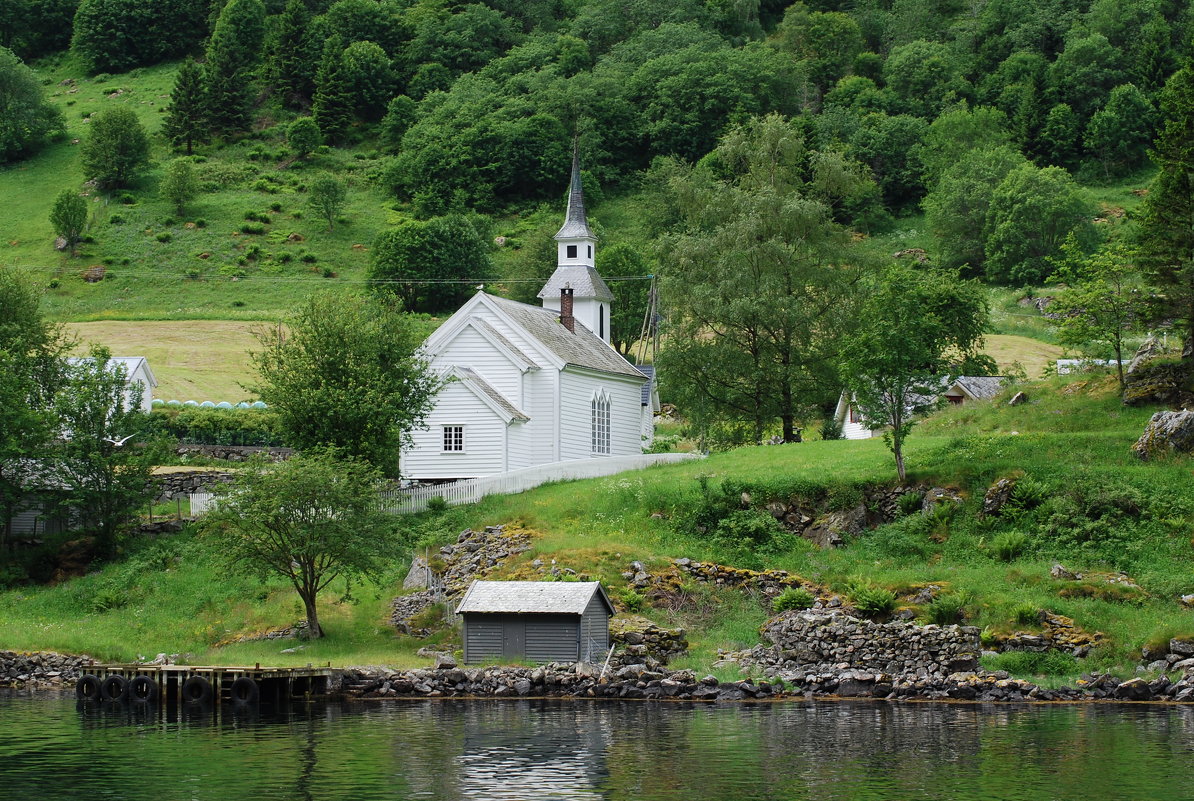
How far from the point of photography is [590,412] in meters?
60.7

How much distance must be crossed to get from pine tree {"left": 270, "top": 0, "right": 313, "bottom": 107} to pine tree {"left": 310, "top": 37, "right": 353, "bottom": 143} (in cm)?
485

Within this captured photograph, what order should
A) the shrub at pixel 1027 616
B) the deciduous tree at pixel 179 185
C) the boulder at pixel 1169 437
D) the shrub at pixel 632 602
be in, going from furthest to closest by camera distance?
the deciduous tree at pixel 179 185
the boulder at pixel 1169 437
the shrub at pixel 632 602
the shrub at pixel 1027 616

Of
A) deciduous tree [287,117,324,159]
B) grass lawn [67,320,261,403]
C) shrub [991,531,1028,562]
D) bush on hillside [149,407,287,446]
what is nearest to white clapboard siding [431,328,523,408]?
bush on hillside [149,407,287,446]

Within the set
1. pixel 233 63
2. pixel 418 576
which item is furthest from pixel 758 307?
pixel 233 63

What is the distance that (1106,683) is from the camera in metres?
35.7

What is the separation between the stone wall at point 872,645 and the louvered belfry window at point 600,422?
72.5 feet

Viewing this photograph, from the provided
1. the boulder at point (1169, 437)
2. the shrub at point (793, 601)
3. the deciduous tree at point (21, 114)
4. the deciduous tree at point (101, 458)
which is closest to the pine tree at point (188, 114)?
the deciduous tree at point (21, 114)

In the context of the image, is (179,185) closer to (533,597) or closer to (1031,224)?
(1031,224)

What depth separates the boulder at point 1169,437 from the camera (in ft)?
149

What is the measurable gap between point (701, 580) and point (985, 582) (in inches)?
346

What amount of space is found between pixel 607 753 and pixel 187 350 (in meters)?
65.6

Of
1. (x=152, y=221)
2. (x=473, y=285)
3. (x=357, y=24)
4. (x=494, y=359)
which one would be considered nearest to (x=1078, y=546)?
(x=494, y=359)

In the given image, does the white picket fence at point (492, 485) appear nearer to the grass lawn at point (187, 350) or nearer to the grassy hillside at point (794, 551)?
the grassy hillside at point (794, 551)

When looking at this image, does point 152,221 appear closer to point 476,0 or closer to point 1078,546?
point 476,0
